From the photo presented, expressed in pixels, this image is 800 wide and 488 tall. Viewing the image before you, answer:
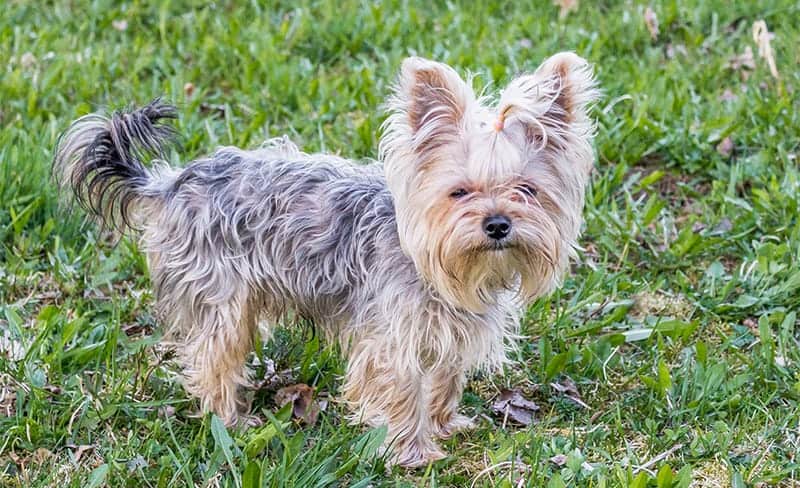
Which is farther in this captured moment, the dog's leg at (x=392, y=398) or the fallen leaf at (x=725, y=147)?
the fallen leaf at (x=725, y=147)

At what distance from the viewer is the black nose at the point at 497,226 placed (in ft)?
12.0

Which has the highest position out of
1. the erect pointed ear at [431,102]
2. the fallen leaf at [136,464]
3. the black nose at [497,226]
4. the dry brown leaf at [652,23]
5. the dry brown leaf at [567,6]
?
the erect pointed ear at [431,102]

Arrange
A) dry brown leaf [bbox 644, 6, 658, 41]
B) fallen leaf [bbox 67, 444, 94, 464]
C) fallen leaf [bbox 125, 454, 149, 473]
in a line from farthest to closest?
dry brown leaf [bbox 644, 6, 658, 41] < fallen leaf [bbox 67, 444, 94, 464] < fallen leaf [bbox 125, 454, 149, 473]

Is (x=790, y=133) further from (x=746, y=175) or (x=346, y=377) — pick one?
(x=346, y=377)

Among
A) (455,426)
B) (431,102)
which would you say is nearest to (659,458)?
(455,426)

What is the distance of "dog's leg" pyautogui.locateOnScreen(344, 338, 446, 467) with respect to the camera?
166 inches

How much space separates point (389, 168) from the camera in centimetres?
392

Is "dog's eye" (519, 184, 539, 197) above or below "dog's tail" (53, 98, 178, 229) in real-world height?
above

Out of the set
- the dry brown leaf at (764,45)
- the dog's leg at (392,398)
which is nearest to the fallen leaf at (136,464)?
the dog's leg at (392,398)

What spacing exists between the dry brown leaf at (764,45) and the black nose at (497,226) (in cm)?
398

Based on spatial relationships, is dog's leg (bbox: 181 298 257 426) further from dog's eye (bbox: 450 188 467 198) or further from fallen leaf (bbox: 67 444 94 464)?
dog's eye (bbox: 450 188 467 198)

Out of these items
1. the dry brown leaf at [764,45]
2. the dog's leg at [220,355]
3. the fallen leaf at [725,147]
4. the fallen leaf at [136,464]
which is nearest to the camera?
the fallen leaf at [136,464]

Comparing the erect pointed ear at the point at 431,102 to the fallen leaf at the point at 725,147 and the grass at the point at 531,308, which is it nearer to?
the grass at the point at 531,308

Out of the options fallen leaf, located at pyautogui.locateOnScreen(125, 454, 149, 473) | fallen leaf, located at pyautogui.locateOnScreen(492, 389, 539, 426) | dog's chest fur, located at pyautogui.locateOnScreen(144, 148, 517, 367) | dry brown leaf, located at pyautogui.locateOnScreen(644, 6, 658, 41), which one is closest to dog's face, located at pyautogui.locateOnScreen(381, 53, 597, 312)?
dog's chest fur, located at pyautogui.locateOnScreen(144, 148, 517, 367)
